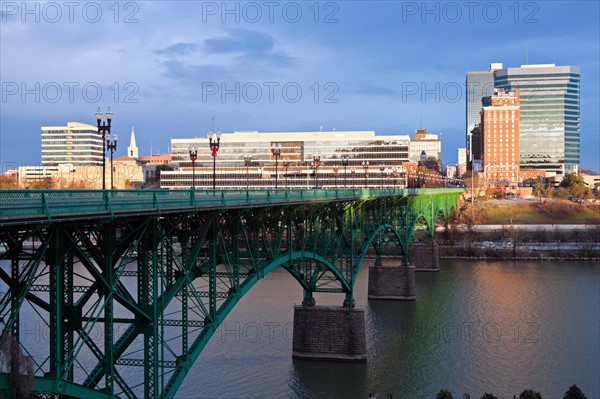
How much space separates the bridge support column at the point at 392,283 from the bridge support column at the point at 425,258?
1904 cm

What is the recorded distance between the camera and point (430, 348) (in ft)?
160

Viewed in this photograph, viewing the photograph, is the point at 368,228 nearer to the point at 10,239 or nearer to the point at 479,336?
the point at 479,336

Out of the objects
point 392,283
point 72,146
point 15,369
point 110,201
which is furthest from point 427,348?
point 72,146

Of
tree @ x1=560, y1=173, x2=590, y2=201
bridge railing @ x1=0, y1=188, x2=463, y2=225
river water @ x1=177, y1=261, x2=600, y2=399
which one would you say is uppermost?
bridge railing @ x1=0, y1=188, x2=463, y2=225

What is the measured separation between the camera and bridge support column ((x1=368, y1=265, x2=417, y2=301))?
6925 cm

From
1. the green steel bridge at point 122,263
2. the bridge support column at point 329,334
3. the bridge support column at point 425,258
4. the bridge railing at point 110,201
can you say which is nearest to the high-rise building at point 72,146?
the bridge support column at point 425,258

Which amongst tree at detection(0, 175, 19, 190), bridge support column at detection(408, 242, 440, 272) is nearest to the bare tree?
bridge support column at detection(408, 242, 440, 272)

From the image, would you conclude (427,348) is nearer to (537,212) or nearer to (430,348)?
(430,348)

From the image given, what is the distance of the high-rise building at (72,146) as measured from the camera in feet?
613

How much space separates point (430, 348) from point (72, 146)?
158255 millimetres

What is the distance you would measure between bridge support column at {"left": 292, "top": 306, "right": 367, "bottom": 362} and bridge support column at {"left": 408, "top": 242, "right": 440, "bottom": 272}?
44.3 m

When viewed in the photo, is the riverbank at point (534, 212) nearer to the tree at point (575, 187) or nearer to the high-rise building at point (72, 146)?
the tree at point (575, 187)

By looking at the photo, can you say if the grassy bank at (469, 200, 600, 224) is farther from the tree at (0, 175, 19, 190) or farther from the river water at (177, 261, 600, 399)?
the tree at (0, 175, 19, 190)

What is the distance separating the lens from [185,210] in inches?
900
